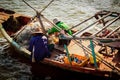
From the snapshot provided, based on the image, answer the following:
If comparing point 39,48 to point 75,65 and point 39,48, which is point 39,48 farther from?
point 75,65

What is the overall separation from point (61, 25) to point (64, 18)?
806 centimetres

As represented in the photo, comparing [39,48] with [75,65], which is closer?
[75,65]

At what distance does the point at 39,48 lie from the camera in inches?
379

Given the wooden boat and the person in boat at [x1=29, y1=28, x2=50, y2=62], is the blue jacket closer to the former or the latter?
the person in boat at [x1=29, y1=28, x2=50, y2=62]

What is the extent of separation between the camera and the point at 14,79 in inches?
396

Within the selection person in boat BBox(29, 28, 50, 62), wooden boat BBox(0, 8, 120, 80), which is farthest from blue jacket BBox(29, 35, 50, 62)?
wooden boat BBox(0, 8, 120, 80)

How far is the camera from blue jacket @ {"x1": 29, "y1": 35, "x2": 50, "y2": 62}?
375 inches

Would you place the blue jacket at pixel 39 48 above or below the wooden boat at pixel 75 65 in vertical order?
above

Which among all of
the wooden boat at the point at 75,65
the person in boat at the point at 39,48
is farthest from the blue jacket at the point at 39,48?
the wooden boat at the point at 75,65

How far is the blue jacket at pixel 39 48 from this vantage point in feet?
31.2

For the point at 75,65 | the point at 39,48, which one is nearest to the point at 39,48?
the point at 39,48

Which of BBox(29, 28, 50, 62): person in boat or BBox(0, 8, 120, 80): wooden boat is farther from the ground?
BBox(29, 28, 50, 62): person in boat

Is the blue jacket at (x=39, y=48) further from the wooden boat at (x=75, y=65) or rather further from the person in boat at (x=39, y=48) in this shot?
the wooden boat at (x=75, y=65)

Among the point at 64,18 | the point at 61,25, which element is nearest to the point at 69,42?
the point at 61,25
